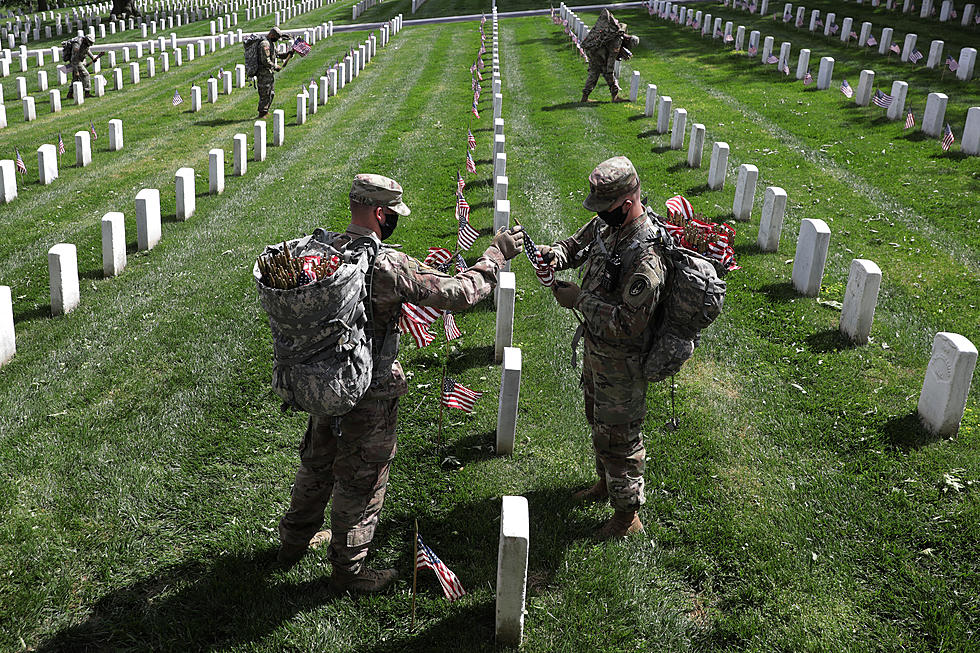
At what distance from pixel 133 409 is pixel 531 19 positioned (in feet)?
115

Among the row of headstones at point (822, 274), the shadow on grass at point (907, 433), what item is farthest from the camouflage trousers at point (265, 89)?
the shadow on grass at point (907, 433)

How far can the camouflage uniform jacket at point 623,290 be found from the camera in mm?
5270

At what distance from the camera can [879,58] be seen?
23.5 m

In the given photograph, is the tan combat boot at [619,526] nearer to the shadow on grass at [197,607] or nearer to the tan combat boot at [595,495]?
the tan combat boot at [595,495]

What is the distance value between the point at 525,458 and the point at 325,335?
266cm

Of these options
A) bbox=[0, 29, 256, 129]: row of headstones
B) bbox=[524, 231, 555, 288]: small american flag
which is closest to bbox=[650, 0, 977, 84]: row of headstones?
bbox=[0, 29, 256, 129]: row of headstones

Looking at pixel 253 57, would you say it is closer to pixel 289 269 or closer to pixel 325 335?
pixel 289 269

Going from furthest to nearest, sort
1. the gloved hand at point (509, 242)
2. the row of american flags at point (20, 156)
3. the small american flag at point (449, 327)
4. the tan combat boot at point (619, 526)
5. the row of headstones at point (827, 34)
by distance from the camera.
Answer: the row of headstones at point (827, 34)
the row of american flags at point (20, 156)
the small american flag at point (449, 327)
the tan combat boot at point (619, 526)
the gloved hand at point (509, 242)

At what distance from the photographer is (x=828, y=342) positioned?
8.65m

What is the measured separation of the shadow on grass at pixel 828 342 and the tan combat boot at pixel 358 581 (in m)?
5.28

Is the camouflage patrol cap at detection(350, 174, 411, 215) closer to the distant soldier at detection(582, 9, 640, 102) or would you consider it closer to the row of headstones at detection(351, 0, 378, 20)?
the distant soldier at detection(582, 9, 640, 102)

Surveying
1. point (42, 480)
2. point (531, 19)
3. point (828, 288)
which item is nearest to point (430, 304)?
point (42, 480)

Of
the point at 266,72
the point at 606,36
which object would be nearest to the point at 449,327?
the point at 606,36

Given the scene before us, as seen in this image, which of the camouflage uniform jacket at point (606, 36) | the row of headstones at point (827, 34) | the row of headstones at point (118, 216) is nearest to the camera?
the row of headstones at point (118, 216)
